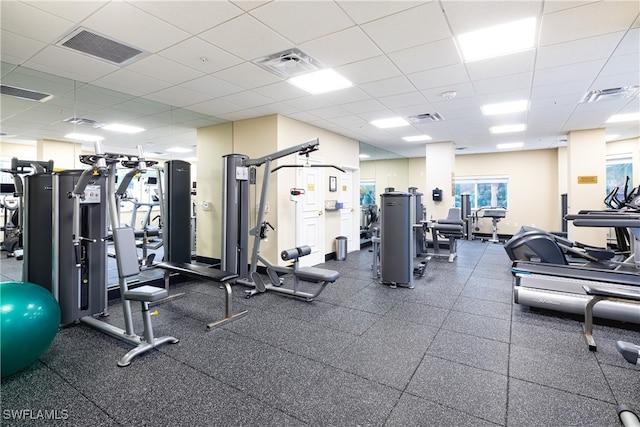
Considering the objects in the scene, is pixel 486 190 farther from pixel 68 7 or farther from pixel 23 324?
pixel 23 324

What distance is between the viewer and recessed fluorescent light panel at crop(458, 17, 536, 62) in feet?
9.01

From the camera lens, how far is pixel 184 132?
6.04 meters

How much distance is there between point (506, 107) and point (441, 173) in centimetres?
352

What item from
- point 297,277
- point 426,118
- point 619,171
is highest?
point 426,118

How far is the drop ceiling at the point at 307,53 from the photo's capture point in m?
2.48

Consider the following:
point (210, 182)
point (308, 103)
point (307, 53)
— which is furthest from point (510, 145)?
point (210, 182)

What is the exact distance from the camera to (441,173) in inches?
340

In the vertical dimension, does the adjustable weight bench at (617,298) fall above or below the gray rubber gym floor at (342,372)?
above

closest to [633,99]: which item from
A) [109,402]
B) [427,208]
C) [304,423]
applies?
[427,208]

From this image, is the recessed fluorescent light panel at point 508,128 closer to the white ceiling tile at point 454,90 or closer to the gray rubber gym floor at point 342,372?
the white ceiling tile at point 454,90

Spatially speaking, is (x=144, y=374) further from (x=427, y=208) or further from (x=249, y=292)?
(x=427, y=208)

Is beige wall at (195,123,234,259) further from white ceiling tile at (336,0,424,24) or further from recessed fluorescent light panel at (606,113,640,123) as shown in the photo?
recessed fluorescent light panel at (606,113,640,123)

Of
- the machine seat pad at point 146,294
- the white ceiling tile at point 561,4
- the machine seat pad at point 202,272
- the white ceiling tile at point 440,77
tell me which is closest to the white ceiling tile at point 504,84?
the white ceiling tile at point 440,77

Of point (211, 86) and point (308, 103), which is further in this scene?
point (308, 103)
